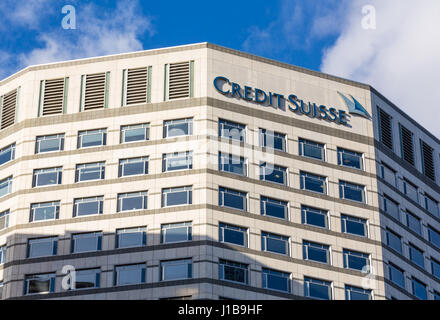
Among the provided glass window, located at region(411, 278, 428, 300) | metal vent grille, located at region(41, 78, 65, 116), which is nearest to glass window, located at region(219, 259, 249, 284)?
glass window, located at region(411, 278, 428, 300)

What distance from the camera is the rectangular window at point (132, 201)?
77938mm

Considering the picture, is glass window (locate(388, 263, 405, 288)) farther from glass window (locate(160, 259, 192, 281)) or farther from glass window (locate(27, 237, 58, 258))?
glass window (locate(27, 237, 58, 258))

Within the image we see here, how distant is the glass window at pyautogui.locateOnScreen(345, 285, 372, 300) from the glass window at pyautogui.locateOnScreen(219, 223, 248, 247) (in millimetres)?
A: 9350

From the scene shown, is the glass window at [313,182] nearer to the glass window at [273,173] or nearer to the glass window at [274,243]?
the glass window at [273,173]

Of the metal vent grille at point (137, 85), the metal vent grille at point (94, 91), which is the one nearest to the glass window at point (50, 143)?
the metal vent grille at point (94, 91)

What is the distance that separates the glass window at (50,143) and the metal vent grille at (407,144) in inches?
1232

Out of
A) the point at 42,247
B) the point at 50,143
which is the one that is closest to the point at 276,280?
the point at 42,247

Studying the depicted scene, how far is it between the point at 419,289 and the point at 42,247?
1294 inches

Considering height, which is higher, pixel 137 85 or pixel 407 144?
pixel 137 85

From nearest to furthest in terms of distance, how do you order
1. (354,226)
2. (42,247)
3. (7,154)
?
1. (42,247)
2. (354,226)
3. (7,154)

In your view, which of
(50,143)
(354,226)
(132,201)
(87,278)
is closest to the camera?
(87,278)

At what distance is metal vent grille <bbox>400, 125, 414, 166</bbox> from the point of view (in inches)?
3551

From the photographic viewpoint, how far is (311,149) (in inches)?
3268

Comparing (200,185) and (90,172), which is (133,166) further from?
(200,185)
